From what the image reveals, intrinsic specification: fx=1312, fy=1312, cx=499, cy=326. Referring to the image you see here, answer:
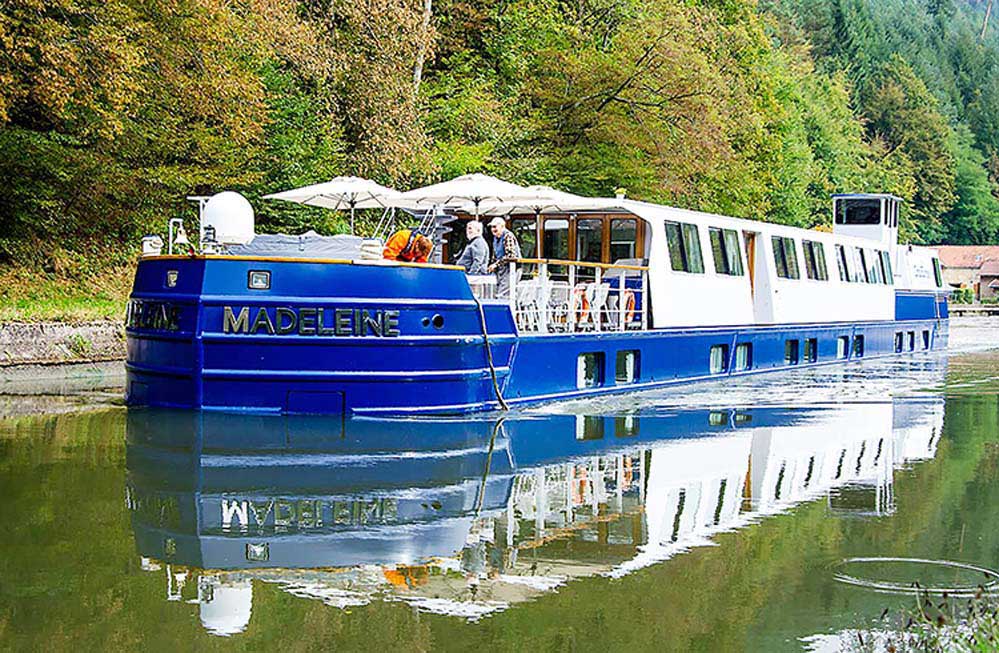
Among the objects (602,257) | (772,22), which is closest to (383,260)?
(602,257)

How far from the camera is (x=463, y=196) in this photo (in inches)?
719

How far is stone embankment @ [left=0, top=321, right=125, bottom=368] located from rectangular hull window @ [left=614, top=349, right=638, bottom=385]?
365 inches

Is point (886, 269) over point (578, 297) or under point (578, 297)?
over

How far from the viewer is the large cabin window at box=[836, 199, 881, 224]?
1283 inches

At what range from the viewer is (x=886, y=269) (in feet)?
105

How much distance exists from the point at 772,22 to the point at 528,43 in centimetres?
4637

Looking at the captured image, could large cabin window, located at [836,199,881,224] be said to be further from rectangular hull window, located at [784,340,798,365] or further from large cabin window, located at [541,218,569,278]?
large cabin window, located at [541,218,569,278]

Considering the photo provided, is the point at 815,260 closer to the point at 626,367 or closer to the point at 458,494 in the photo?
the point at 626,367

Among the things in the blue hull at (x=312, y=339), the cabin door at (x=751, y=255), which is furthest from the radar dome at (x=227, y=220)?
the cabin door at (x=751, y=255)

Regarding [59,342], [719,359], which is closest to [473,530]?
[719,359]

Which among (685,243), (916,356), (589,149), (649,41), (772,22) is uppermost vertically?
(772,22)

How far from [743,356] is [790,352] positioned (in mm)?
2668

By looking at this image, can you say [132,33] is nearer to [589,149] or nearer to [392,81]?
[392,81]

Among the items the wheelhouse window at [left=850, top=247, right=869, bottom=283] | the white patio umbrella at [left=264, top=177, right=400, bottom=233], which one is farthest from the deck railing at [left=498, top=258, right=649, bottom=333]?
the wheelhouse window at [left=850, top=247, right=869, bottom=283]
